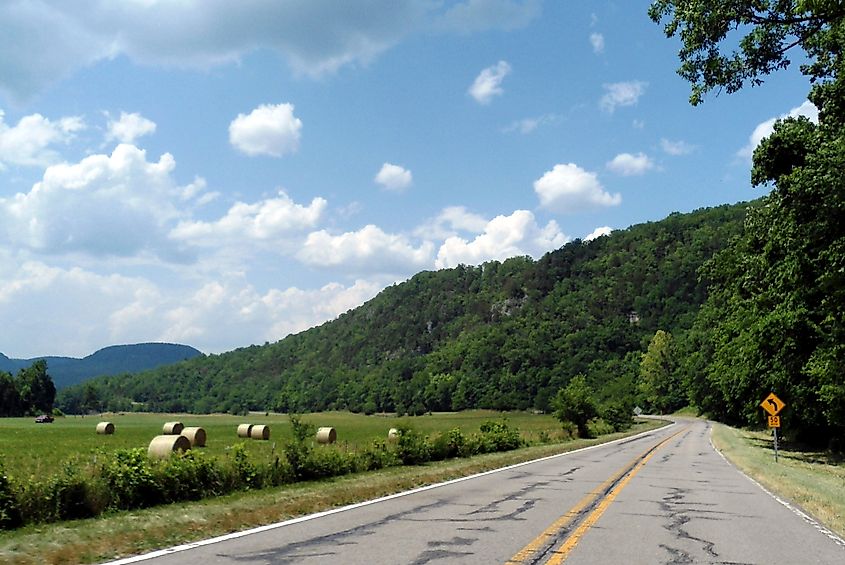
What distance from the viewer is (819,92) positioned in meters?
21.5

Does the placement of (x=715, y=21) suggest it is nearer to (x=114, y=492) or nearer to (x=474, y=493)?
(x=474, y=493)

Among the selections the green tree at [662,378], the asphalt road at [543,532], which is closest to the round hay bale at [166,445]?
the asphalt road at [543,532]

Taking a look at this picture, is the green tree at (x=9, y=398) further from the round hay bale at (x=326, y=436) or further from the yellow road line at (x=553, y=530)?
the yellow road line at (x=553, y=530)

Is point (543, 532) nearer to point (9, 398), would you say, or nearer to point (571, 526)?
point (571, 526)

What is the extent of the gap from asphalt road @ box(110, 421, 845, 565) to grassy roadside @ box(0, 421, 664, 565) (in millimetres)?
634

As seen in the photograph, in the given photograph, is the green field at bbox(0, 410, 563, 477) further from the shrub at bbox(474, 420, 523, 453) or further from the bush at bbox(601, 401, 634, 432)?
the bush at bbox(601, 401, 634, 432)

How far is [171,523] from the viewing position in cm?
997

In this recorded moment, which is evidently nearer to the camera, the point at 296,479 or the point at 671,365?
the point at 296,479

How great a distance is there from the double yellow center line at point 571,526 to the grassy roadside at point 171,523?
4.20 metres

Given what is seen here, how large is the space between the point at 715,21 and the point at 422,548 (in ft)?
35.4

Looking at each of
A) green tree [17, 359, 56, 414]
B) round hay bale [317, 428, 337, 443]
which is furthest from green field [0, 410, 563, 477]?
green tree [17, 359, 56, 414]

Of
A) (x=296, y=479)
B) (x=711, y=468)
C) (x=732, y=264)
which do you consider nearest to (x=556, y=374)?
(x=732, y=264)

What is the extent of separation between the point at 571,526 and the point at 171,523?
6.06 meters

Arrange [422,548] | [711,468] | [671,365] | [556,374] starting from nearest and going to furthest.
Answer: [422,548] → [711,468] → [671,365] → [556,374]
